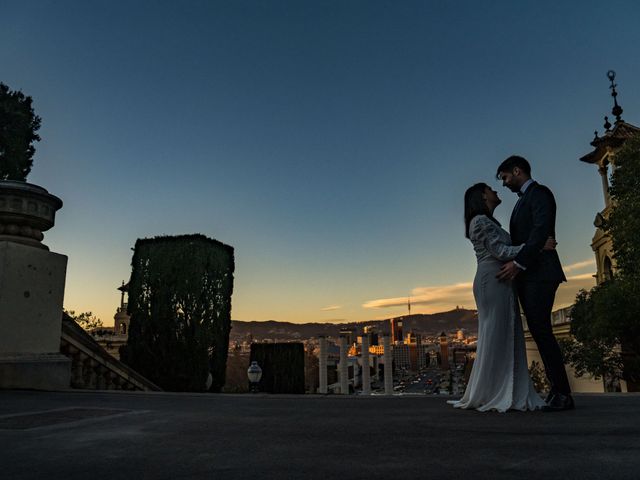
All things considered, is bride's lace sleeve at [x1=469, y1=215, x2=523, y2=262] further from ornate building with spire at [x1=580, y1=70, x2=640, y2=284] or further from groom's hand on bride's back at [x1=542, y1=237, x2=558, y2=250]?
ornate building with spire at [x1=580, y1=70, x2=640, y2=284]

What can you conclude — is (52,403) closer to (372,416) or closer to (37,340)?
(37,340)

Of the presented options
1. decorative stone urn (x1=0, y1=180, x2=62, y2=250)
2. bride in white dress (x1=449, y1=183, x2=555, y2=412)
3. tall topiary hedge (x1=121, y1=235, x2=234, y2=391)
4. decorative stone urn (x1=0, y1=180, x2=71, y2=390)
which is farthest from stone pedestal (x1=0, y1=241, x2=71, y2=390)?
tall topiary hedge (x1=121, y1=235, x2=234, y2=391)

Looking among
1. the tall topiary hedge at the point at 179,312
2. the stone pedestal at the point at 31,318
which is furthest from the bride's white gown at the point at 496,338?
the tall topiary hedge at the point at 179,312

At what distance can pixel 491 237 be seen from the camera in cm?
414

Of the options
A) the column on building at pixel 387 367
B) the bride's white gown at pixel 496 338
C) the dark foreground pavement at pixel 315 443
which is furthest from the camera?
the column on building at pixel 387 367

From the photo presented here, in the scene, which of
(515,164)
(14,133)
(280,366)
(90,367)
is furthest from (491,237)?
(14,133)

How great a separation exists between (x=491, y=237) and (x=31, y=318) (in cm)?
552

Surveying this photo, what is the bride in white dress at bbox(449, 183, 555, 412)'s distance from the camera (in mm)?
3920

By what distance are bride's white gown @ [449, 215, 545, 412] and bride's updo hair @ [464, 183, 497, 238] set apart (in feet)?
0.29

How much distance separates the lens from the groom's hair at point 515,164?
4.26 m

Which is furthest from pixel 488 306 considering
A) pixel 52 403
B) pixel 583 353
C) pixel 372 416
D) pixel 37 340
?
pixel 583 353

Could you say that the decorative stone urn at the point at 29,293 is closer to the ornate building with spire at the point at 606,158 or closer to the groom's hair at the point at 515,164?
the groom's hair at the point at 515,164

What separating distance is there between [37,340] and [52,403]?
1952 mm

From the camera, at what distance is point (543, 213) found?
3949 millimetres
